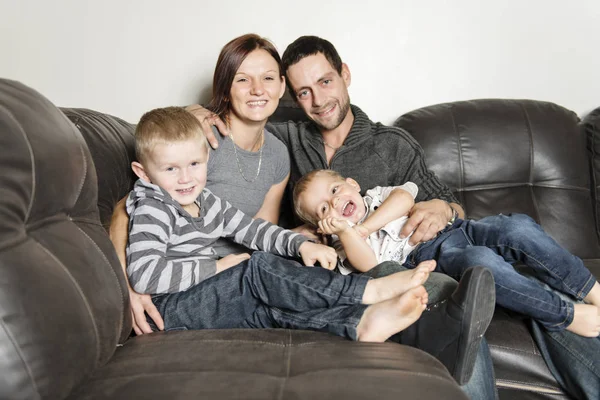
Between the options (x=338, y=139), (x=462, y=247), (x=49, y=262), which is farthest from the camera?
(x=338, y=139)

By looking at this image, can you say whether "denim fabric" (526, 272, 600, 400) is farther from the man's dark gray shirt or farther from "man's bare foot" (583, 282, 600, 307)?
the man's dark gray shirt

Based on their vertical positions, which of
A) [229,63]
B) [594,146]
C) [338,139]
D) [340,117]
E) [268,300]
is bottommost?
[268,300]

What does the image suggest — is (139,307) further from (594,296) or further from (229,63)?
(594,296)

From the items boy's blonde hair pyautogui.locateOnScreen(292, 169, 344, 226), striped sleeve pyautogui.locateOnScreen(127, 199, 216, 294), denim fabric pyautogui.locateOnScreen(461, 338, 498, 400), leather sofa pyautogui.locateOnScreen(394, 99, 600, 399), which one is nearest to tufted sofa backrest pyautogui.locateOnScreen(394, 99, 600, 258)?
leather sofa pyautogui.locateOnScreen(394, 99, 600, 399)

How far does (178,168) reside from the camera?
63.4 inches

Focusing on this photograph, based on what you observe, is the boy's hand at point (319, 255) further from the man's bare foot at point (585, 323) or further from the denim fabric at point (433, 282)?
the man's bare foot at point (585, 323)

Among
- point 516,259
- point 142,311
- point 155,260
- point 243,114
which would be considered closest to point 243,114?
point 243,114

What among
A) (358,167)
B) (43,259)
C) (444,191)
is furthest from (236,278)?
(444,191)

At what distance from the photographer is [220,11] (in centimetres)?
248

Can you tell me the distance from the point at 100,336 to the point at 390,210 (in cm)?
100

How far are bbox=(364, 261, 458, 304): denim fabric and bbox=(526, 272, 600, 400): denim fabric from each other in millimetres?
318

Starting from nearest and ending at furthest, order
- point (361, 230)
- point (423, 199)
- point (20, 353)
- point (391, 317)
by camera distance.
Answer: point (20, 353) < point (391, 317) < point (361, 230) < point (423, 199)

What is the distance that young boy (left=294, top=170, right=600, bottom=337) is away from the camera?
5.26 ft

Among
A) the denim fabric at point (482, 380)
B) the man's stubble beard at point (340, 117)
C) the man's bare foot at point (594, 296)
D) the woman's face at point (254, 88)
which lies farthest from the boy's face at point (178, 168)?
the man's bare foot at point (594, 296)
